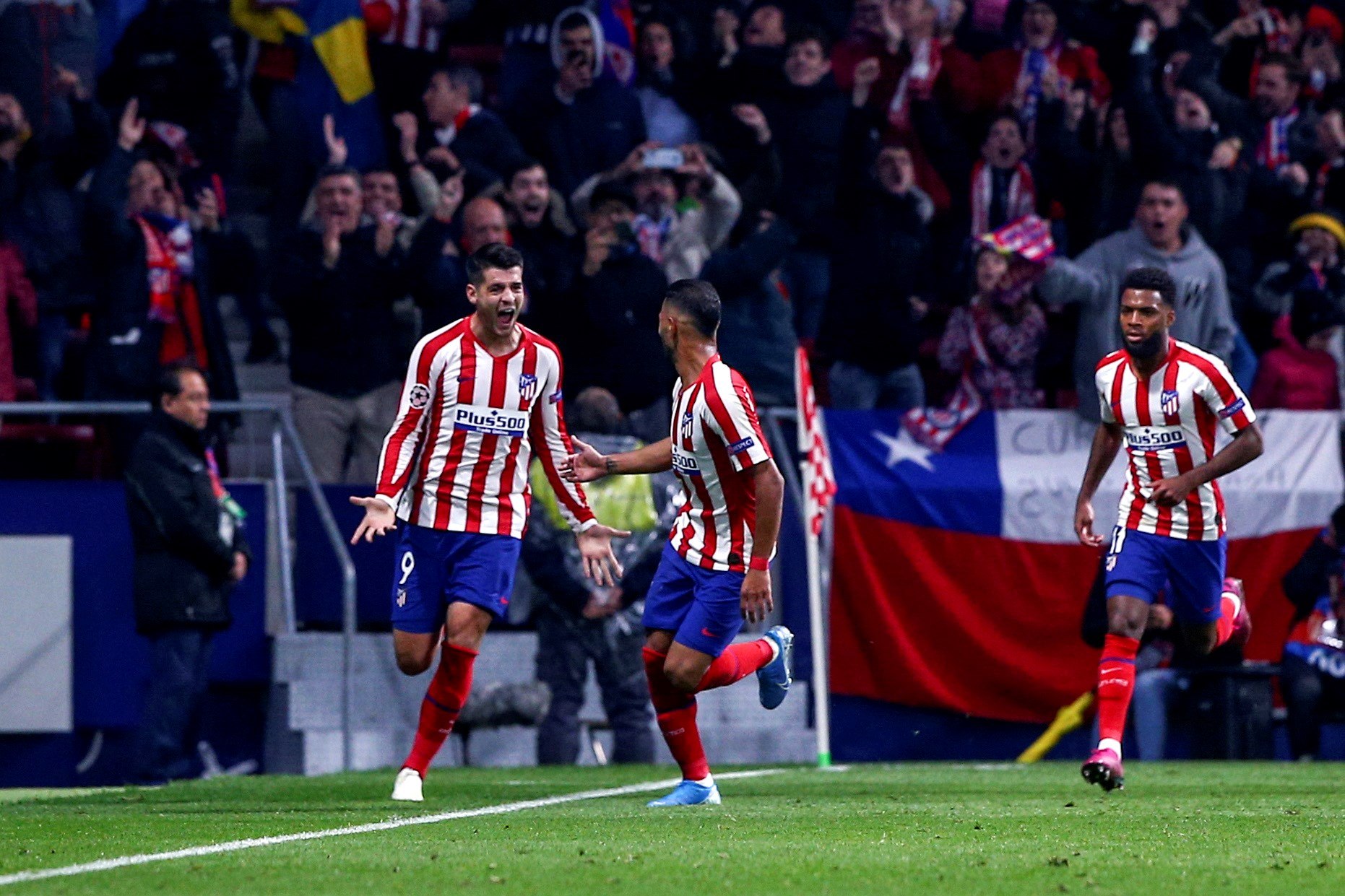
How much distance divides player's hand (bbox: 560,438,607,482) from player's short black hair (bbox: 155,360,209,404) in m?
3.83

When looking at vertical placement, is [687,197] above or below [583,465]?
above

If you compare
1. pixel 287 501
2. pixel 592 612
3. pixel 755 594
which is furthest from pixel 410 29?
pixel 755 594

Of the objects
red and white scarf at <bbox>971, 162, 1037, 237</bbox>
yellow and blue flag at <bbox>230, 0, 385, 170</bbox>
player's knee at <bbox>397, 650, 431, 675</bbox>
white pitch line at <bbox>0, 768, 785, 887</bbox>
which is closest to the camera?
white pitch line at <bbox>0, 768, 785, 887</bbox>

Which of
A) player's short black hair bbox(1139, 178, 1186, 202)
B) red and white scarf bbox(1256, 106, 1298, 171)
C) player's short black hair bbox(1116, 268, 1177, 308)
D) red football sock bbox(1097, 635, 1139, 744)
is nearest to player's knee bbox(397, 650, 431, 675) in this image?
red football sock bbox(1097, 635, 1139, 744)

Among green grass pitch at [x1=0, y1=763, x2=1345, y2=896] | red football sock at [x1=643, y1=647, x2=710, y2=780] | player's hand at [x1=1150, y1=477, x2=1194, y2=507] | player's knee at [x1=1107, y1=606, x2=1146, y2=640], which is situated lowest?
green grass pitch at [x1=0, y1=763, x2=1345, y2=896]

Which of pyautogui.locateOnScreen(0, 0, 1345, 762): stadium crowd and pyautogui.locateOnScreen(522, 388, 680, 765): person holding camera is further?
pyautogui.locateOnScreen(0, 0, 1345, 762): stadium crowd

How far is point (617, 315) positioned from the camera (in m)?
13.9

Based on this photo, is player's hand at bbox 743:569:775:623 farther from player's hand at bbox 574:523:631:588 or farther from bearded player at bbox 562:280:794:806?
player's hand at bbox 574:523:631:588

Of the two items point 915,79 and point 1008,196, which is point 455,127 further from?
point 1008,196

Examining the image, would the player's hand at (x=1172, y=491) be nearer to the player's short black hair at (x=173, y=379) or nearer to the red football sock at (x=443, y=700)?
the red football sock at (x=443, y=700)

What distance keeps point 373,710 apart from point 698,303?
606cm

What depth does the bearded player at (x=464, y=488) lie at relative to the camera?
8914 mm

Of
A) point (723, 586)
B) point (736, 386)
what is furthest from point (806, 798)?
point (736, 386)

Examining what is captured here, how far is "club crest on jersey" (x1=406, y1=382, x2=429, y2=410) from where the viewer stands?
8.94 metres
